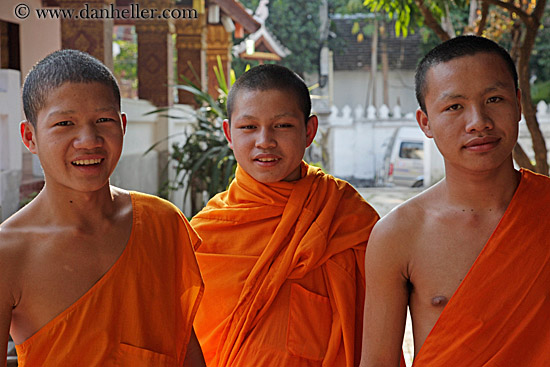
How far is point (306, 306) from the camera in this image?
2432 millimetres

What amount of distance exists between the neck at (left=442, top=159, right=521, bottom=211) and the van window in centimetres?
1477

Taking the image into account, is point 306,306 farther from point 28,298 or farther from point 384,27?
point 384,27

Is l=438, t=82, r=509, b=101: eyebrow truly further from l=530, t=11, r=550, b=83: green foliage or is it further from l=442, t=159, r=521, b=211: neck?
l=530, t=11, r=550, b=83: green foliage

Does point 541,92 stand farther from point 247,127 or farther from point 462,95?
point 462,95

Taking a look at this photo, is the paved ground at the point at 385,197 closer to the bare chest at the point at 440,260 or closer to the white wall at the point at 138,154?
the white wall at the point at 138,154

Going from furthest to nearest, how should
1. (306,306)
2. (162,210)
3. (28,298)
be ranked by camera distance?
(306,306) → (162,210) → (28,298)

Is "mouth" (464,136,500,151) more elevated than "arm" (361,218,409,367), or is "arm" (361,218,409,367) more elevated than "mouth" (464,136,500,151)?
"mouth" (464,136,500,151)

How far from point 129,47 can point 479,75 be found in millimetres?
15701

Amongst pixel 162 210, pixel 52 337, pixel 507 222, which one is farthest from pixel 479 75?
→ pixel 52 337

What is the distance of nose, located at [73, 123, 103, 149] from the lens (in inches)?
68.9

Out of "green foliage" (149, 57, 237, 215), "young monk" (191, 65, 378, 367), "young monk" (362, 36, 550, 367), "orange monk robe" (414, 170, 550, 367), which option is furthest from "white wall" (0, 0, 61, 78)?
"orange monk robe" (414, 170, 550, 367)

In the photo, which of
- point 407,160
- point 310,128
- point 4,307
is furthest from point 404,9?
point 407,160

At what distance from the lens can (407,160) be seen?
16547 mm

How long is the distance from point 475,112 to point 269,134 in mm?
841
